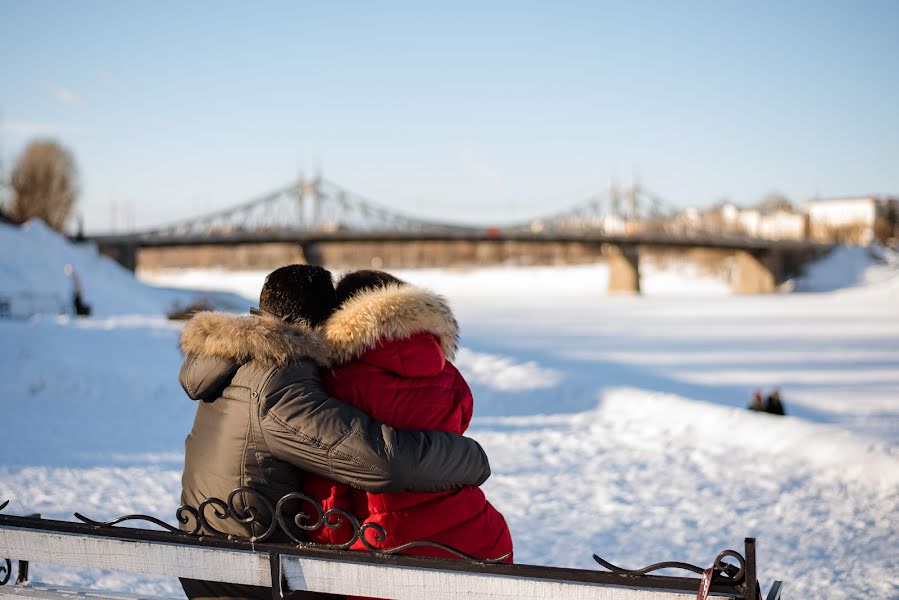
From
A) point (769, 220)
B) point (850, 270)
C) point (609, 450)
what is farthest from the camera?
point (769, 220)

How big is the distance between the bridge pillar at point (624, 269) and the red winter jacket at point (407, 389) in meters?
49.5

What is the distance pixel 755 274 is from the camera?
53.4m

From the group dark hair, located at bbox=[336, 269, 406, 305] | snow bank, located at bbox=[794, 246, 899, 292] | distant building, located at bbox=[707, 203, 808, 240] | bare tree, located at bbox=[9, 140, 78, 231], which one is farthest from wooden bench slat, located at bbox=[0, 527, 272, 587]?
distant building, located at bbox=[707, 203, 808, 240]

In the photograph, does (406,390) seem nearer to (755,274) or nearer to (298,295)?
(298,295)

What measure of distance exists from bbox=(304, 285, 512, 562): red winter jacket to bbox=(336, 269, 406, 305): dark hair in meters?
0.09

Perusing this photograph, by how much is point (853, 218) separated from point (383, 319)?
399ft

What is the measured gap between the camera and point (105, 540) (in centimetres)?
214

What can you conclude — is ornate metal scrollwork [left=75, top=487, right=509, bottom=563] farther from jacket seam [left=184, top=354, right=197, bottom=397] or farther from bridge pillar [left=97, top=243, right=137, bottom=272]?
bridge pillar [left=97, top=243, right=137, bottom=272]

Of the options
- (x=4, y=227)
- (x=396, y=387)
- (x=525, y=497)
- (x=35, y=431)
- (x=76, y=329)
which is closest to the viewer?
(x=396, y=387)

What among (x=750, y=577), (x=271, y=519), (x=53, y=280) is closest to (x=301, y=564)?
(x=271, y=519)

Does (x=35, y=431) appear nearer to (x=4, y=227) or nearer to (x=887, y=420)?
(x=887, y=420)

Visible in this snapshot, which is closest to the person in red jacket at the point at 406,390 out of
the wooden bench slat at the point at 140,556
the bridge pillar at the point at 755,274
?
the wooden bench slat at the point at 140,556

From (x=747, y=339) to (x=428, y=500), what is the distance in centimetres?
1912

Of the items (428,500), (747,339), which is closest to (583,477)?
(428,500)
